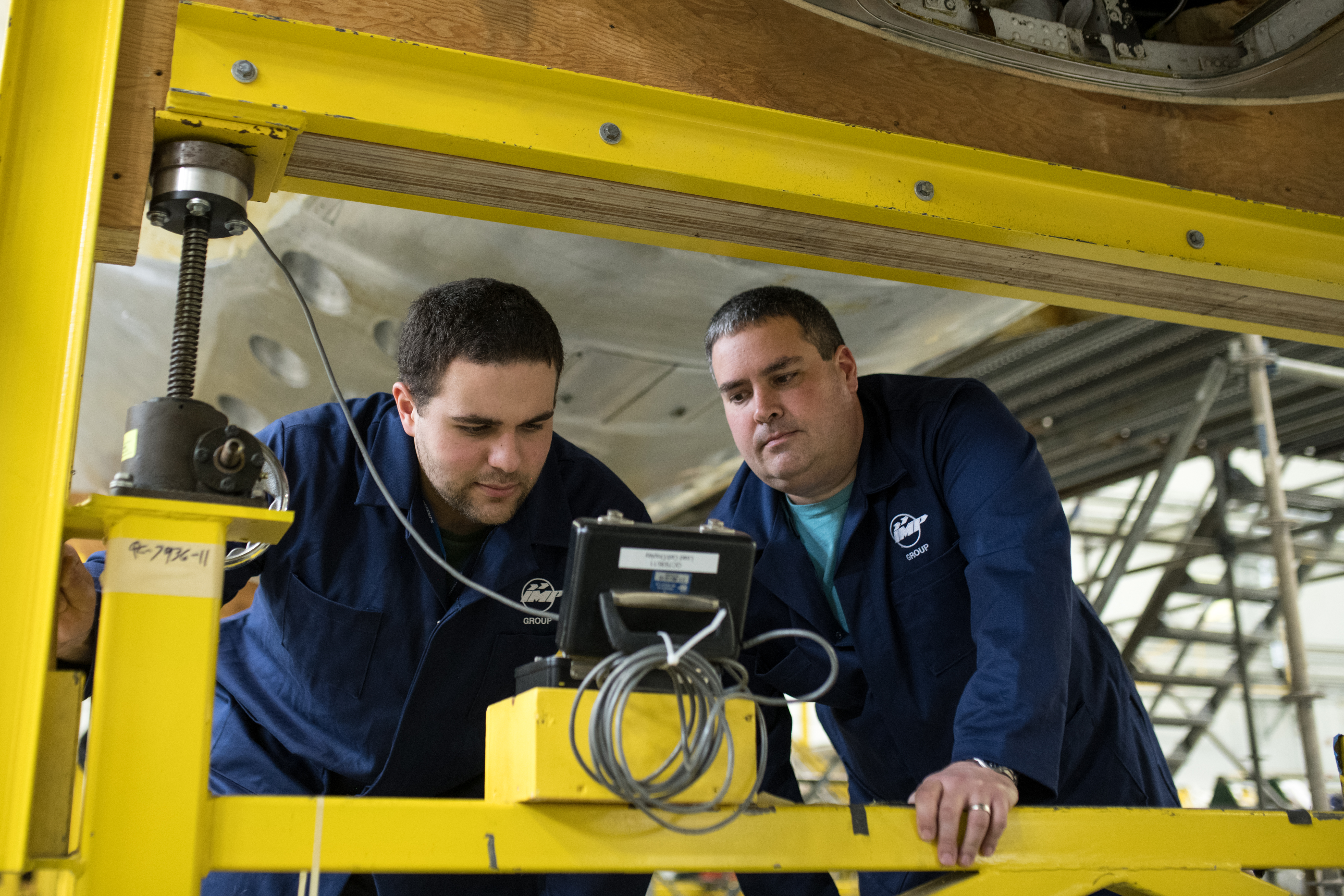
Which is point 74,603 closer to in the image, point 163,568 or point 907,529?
point 163,568

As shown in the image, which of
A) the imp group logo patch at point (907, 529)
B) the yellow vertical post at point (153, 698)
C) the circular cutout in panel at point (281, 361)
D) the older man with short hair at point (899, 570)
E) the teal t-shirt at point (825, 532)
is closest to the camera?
the yellow vertical post at point (153, 698)

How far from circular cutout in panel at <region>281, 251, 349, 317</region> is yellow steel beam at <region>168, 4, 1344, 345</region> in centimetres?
151

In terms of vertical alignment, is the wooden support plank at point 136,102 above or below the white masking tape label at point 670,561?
above

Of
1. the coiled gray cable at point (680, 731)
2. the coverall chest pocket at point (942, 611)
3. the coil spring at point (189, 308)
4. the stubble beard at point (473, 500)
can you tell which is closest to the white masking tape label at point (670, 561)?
the coiled gray cable at point (680, 731)

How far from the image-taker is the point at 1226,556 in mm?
5461

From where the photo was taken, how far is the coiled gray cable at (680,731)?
3.36 ft

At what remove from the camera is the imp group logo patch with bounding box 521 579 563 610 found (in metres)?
1.80

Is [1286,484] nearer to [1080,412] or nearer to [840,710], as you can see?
[1080,412]

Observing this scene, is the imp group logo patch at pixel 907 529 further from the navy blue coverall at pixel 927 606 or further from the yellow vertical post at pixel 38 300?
the yellow vertical post at pixel 38 300

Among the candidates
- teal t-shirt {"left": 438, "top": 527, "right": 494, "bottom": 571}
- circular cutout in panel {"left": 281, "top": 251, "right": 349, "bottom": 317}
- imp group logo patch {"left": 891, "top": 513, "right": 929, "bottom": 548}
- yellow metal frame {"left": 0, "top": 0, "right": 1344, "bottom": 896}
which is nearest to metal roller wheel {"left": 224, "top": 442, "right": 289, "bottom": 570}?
yellow metal frame {"left": 0, "top": 0, "right": 1344, "bottom": 896}

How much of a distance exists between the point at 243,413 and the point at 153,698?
3.01 metres

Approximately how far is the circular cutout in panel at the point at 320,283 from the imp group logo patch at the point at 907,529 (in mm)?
1782

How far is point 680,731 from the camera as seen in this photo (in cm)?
108

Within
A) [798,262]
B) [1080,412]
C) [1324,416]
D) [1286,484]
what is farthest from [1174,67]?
[1286,484]
